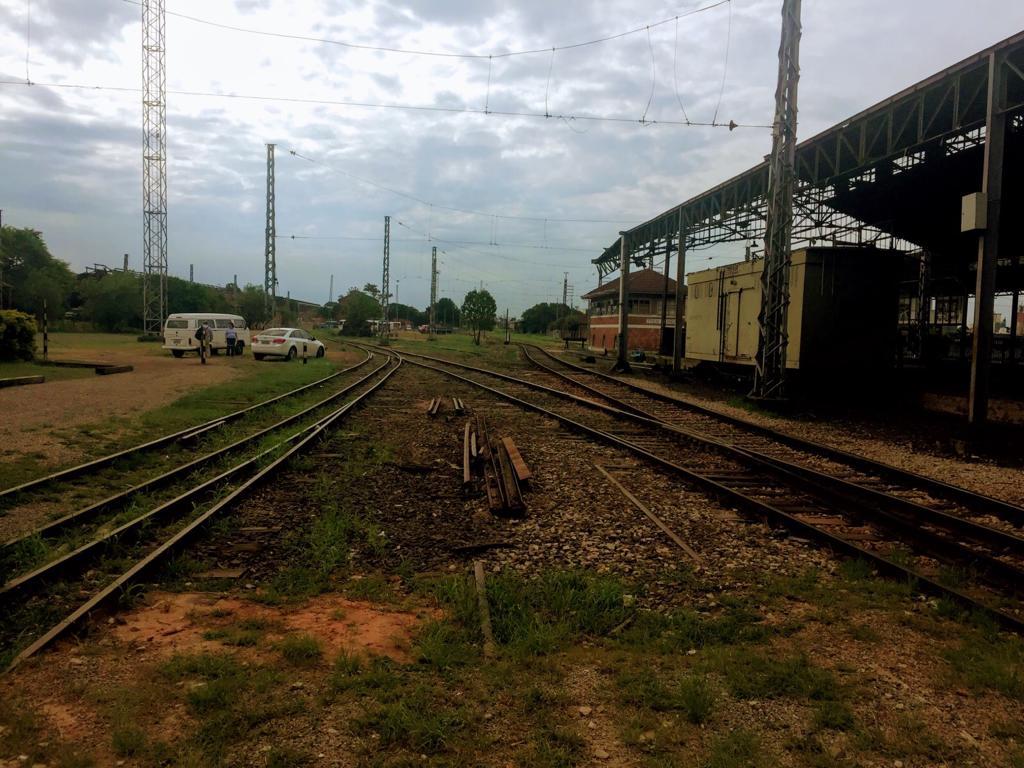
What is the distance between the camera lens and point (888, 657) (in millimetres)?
4164

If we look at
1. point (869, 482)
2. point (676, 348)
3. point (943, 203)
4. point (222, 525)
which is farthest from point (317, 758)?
point (943, 203)

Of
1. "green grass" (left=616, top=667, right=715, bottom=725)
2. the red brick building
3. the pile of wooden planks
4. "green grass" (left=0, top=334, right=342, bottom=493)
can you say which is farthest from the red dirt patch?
the red brick building

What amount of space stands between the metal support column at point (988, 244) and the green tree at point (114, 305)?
71.0 meters

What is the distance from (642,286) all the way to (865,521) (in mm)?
50133

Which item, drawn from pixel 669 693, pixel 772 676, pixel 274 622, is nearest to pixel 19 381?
pixel 274 622

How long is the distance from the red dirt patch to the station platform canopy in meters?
13.4

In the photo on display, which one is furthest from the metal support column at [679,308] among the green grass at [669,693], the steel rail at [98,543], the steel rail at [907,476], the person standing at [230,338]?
the green grass at [669,693]

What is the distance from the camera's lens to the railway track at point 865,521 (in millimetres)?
5324

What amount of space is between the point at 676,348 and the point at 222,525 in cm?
2163

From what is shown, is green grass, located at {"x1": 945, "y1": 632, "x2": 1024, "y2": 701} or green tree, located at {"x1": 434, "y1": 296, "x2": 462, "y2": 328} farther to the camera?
green tree, located at {"x1": 434, "y1": 296, "x2": 462, "y2": 328}

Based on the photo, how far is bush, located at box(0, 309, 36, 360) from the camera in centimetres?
2350

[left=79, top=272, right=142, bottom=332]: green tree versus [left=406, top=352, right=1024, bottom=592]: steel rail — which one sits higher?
[left=79, top=272, right=142, bottom=332]: green tree

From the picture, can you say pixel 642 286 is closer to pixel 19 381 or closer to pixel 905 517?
pixel 19 381

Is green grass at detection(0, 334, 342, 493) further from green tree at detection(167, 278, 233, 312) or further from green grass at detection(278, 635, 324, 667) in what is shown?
green tree at detection(167, 278, 233, 312)
